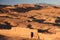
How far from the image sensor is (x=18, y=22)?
82.4 feet

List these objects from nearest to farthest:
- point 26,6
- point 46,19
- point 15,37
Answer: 1. point 15,37
2. point 46,19
3. point 26,6

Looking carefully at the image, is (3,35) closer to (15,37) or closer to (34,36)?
(15,37)

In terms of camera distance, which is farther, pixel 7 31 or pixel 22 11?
pixel 22 11

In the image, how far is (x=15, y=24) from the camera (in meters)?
24.6

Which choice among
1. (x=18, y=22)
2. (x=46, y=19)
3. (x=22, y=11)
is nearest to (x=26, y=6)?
(x=22, y=11)

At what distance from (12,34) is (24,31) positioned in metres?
1.17

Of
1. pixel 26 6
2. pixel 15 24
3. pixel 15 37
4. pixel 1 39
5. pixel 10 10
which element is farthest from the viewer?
pixel 26 6

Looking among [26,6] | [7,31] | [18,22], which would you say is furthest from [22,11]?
[7,31]

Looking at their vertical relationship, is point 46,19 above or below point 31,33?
below

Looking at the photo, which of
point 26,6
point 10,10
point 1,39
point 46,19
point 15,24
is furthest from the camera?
point 26,6

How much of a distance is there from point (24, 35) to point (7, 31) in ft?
5.02

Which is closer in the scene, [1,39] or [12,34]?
[1,39]

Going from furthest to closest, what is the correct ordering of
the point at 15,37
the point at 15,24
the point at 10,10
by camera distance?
the point at 10,10 → the point at 15,24 → the point at 15,37

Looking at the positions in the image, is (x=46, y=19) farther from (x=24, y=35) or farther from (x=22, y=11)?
(x=24, y=35)
